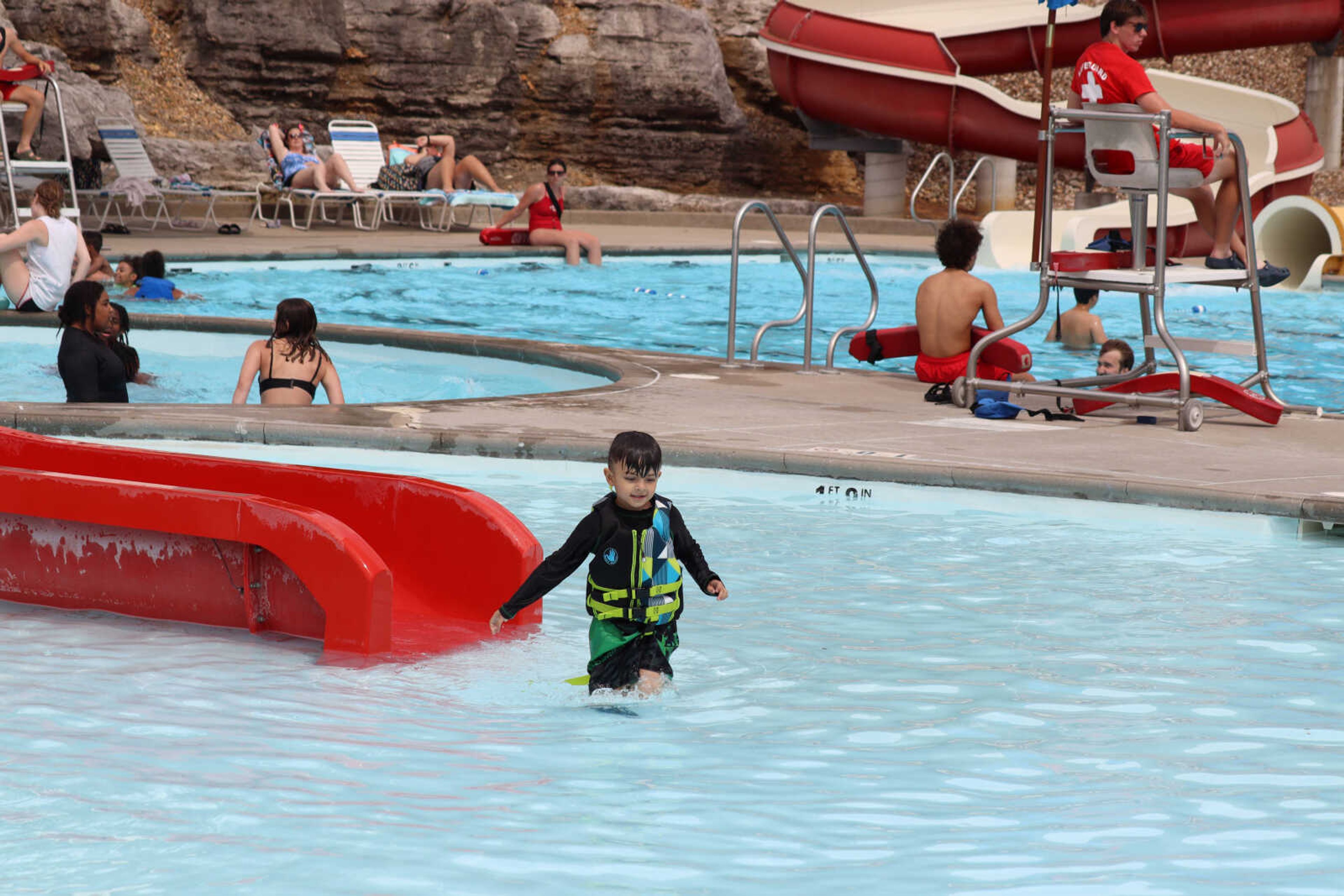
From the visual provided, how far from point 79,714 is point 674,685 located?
146 centimetres

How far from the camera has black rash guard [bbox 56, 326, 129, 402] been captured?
7789 mm

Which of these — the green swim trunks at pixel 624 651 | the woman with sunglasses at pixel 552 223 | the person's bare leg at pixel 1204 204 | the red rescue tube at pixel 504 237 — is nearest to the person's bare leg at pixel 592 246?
the woman with sunglasses at pixel 552 223

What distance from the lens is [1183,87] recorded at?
73.0ft

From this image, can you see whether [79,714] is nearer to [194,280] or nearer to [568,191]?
[194,280]

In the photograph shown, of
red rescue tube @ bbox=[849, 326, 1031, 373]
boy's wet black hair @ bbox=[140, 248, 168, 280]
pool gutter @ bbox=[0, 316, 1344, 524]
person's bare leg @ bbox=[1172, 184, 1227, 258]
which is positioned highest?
person's bare leg @ bbox=[1172, 184, 1227, 258]

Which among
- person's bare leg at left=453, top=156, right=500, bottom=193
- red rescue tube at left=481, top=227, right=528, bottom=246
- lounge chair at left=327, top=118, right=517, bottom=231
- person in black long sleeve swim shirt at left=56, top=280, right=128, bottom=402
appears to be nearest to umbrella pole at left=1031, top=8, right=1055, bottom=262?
person in black long sleeve swim shirt at left=56, top=280, right=128, bottom=402

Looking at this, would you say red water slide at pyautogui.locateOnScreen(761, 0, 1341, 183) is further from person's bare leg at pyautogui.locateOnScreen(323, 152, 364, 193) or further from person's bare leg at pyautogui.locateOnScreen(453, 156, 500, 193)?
person's bare leg at pyautogui.locateOnScreen(323, 152, 364, 193)

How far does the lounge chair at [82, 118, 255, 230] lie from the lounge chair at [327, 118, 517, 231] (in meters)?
1.40

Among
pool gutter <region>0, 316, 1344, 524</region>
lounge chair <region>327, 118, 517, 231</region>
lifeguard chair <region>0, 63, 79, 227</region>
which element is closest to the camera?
pool gutter <region>0, 316, 1344, 524</region>

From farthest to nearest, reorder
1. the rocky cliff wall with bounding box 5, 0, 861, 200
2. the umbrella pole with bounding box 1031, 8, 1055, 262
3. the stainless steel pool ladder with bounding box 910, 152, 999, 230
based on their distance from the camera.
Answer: the rocky cliff wall with bounding box 5, 0, 861, 200 → the stainless steel pool ladder with bounding box 910, 152, 999, 230 → the umbrella pole with bounding box 1031, 8, 1055, 262

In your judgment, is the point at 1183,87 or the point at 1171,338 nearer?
the point at 1171,338

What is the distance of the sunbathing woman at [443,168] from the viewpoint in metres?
20.4

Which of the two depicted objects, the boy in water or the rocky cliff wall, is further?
the rocky cliff wall

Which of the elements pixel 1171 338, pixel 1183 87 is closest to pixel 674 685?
pixel 1171 338
